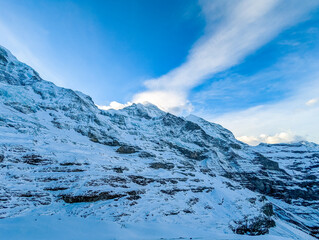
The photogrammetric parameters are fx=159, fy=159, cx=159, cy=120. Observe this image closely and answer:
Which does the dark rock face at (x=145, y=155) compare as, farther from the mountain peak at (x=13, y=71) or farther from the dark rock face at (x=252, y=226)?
the mountain peak at (x=13, y=71)

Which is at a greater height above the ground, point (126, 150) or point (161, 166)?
point (126, 150)

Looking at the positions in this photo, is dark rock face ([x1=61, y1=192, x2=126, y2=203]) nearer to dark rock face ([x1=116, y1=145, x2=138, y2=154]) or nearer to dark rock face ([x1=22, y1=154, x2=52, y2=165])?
dark rock face ([x1=22, y1=154, x2=52, y2=165])

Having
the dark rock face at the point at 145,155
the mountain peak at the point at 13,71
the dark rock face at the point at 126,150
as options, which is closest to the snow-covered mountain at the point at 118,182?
the dark rock face at the point at 126,150

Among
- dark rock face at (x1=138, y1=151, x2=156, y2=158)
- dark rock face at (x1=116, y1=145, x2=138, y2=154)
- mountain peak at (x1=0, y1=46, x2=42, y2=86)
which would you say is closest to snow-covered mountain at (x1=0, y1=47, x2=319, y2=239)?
dark rock face at (x1=116, y1=145, x2=138, y2=154)

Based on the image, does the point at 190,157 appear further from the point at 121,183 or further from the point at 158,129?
the point at 121,183

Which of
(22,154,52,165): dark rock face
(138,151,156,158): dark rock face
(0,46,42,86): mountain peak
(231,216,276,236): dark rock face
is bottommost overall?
A: (231,216,276,236): dark rock face

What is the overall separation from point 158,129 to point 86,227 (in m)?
89.6

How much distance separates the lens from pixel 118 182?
2641cm

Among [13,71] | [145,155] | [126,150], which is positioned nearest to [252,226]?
[145,155]

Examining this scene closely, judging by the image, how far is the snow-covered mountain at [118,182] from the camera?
1853 cm

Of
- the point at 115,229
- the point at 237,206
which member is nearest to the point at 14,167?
the point at 115,229

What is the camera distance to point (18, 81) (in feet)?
257

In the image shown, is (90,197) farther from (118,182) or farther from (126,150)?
(126,150)

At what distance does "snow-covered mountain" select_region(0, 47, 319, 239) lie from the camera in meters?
18.5
